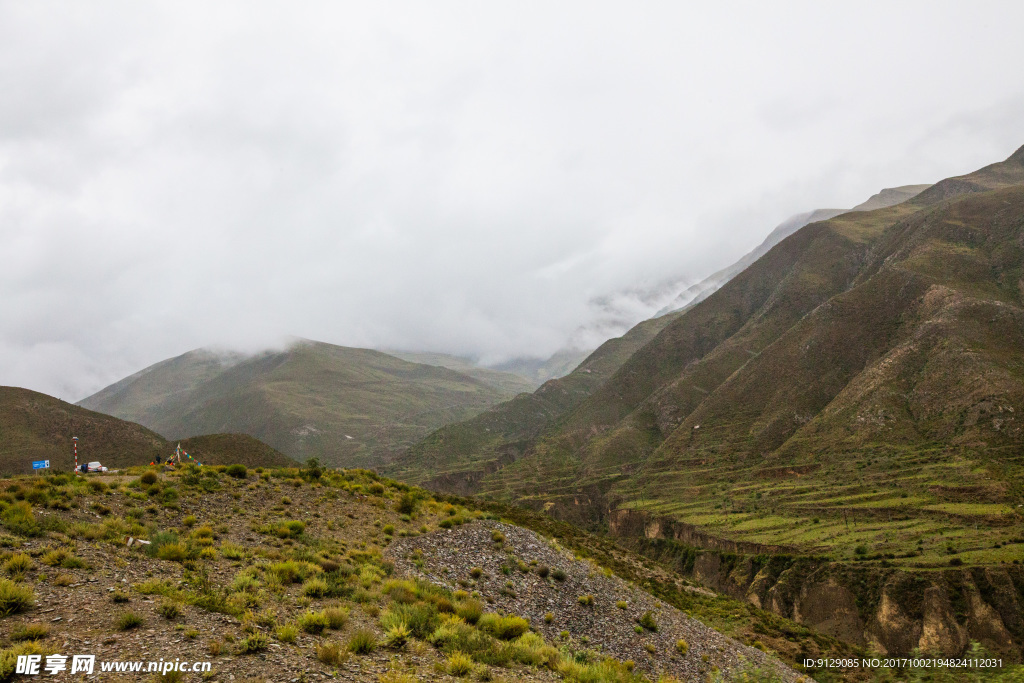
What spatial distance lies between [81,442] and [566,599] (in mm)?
136914

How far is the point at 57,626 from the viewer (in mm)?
10094

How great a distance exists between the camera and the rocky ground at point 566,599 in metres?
20.2

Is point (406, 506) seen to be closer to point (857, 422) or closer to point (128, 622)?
point (128, 622)

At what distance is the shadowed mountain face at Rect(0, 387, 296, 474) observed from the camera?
102 m

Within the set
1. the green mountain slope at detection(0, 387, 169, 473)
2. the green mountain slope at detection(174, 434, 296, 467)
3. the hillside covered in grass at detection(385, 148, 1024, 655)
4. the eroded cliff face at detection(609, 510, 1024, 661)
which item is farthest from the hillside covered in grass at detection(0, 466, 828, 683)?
the green mountain slope at detection(0, 387, 169, 473)

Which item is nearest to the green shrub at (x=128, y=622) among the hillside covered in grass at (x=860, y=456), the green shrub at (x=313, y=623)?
the green shrub at (x=313, y=623)

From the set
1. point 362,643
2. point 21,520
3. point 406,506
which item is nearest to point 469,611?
point 362,643

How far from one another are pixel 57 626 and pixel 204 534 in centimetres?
899

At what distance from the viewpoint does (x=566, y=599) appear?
22594 millimetres

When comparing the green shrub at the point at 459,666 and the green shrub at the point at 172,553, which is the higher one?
the green shrub at the point at 172,553

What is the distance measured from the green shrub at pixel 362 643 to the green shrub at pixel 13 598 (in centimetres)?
705

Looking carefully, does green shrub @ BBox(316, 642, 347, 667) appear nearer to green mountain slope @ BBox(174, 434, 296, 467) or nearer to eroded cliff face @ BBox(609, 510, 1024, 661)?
eroded cliff face @ BBox(609, 510, 1024, 661)

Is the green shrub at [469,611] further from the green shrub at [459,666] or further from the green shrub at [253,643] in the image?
the green shrub at [253,643]

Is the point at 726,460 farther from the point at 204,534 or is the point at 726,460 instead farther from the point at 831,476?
the point at 204,534
